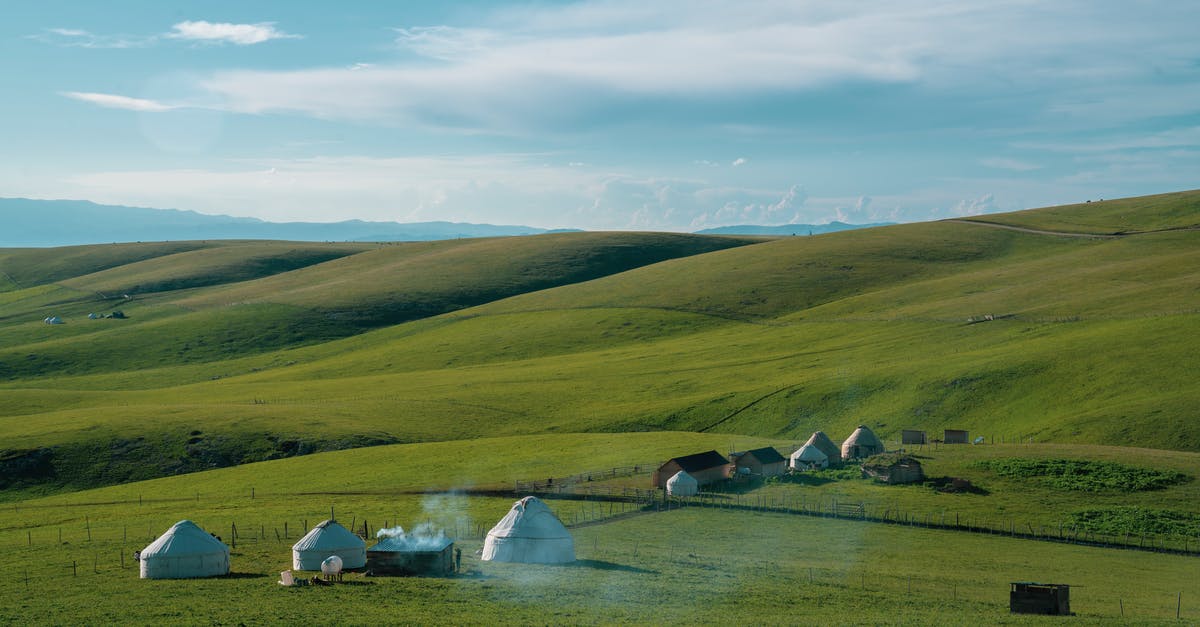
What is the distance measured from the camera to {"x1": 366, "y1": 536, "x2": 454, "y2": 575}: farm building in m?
50.4

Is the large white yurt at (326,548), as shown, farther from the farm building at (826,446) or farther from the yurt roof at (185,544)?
the farm building at (826,446)

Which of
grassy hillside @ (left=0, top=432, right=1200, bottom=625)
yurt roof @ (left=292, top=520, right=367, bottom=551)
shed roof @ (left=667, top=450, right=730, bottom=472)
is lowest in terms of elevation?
grassy hillside @ (left=0, top=432, right=1200, bottom=625)

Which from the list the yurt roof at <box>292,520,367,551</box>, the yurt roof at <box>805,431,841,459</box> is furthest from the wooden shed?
the yurt roof at <box>805,431,841,459</box>

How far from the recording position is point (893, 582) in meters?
49.8

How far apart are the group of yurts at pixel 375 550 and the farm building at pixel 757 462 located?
27388 mm

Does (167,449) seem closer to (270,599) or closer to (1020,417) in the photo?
(270,599)

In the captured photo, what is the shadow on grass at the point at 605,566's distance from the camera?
167 ft

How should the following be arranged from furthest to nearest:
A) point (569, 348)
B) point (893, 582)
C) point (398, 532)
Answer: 1. point (569, 348)
2. point (398, 532)
3. point (893, 582)

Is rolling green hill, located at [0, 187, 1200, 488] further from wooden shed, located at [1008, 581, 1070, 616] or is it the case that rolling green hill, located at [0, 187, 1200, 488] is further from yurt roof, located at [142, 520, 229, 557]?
wooden shed, located at [1008, 581, 1070, 616]

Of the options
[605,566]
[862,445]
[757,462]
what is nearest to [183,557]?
[605,566]

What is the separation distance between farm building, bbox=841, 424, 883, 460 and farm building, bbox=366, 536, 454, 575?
137ft

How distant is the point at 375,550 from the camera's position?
2032 inches

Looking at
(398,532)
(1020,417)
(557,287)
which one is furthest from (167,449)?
(557,287)

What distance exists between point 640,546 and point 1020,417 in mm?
45791
